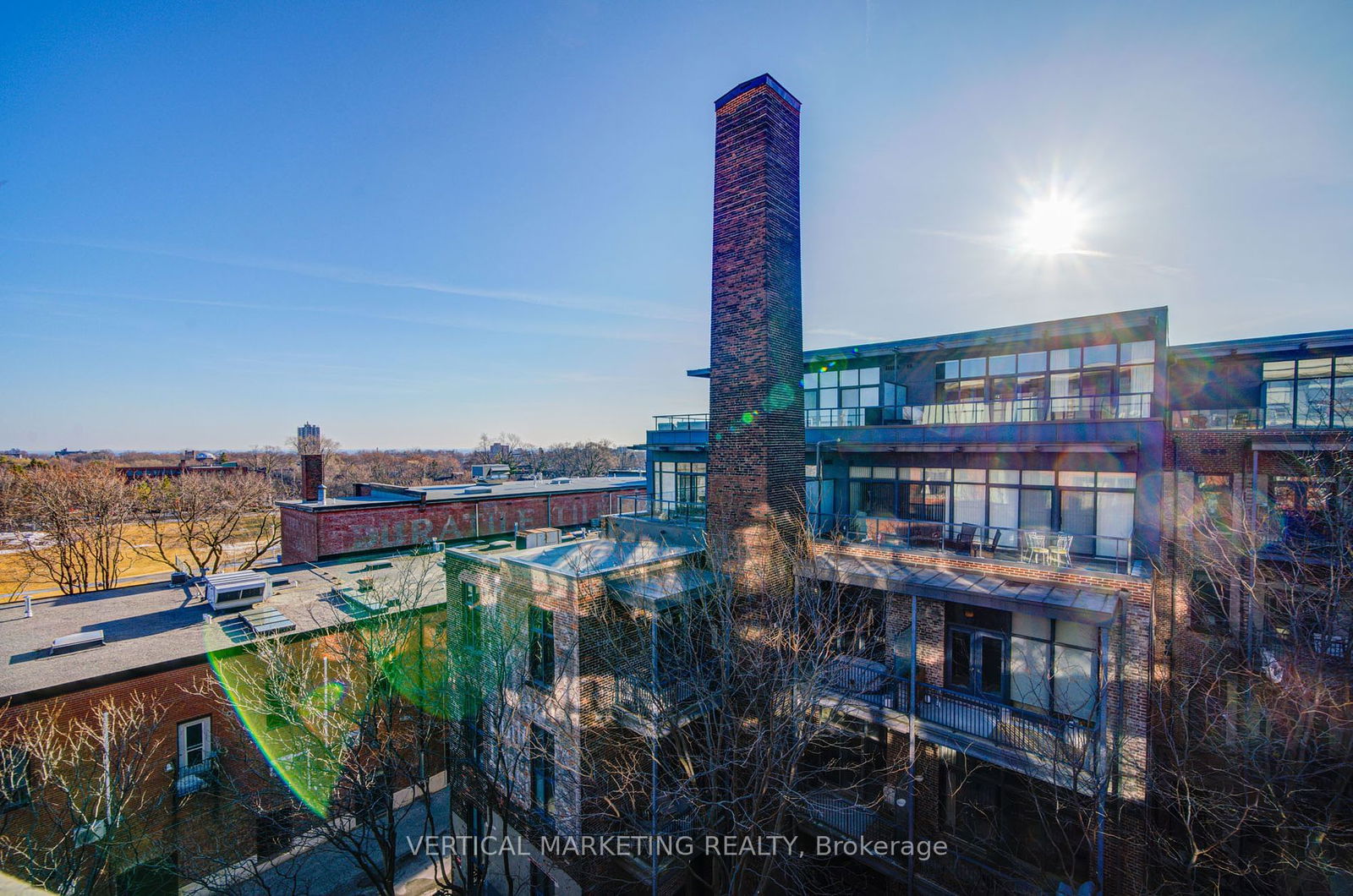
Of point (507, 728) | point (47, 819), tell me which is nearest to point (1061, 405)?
point (507, 728)

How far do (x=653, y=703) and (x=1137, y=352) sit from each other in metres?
13.9

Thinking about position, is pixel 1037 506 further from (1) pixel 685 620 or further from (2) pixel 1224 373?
(1) pixel 685 620

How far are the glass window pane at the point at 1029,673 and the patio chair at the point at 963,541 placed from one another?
1.62m

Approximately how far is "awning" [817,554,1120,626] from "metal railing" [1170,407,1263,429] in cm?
741

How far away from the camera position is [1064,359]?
13.5 metres

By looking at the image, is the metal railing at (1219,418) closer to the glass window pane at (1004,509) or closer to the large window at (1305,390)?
the large window at (1305,390)

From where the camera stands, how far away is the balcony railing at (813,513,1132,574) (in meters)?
10.7

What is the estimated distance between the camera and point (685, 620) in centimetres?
989

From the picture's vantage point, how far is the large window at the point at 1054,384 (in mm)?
12508

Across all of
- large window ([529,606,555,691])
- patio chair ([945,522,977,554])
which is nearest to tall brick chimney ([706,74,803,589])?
patio chair ([945,522,977,554])

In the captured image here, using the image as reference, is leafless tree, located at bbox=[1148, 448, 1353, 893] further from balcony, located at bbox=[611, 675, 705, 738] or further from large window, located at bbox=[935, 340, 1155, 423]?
balcony, located at bbox=[611, 675, 705, 738]

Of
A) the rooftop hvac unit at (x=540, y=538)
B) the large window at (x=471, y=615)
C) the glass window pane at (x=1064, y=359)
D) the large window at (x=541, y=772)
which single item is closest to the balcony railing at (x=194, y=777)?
the large window at (x=471, y=615)

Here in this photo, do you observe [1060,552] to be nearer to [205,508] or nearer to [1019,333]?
[1019,333]

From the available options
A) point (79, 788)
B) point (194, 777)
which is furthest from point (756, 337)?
point (194, 777)
